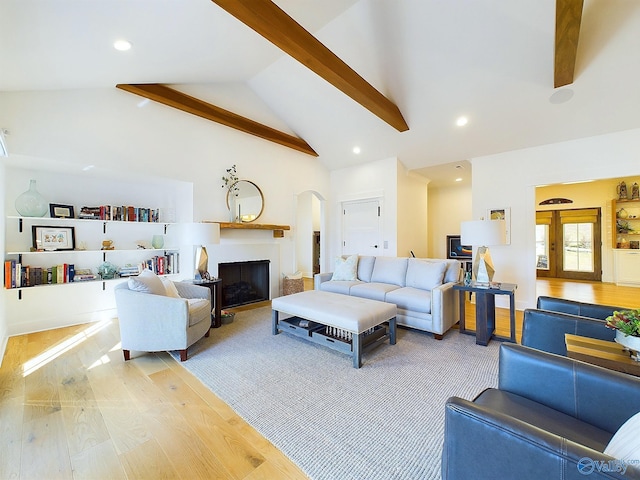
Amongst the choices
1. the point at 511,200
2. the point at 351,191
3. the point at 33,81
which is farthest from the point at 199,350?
the point at 511,200

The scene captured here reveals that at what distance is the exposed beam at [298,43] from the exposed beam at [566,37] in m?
1.86

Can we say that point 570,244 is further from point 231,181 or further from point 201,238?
point 201,238

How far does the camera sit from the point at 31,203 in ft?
11.2

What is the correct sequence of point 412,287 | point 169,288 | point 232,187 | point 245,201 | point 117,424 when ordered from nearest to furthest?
1. point 117,424
2. point 169,288
3. point 412,287
4. point 232,187
5. point 245,201

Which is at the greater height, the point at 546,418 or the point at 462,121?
the point at 462,121

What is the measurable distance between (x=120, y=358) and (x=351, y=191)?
487 cm

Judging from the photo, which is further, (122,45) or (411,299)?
(411,299)

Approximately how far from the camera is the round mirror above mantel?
16.0 ft

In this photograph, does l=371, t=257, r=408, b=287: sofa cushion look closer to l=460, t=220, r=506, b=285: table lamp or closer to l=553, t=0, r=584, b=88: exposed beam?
l=460, t=220, r=506, b=285: table lamp

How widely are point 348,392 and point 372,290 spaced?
1830mm

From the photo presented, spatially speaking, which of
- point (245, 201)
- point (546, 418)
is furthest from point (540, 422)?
point (245, 201)

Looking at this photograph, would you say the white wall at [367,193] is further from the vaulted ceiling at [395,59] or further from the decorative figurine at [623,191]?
the decorative figurine at [623,191]

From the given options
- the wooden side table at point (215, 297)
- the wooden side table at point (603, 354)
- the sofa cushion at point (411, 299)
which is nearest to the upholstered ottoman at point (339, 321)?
the sofa cushion at point (411, 299)

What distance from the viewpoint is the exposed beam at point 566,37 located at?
89.4 inches
